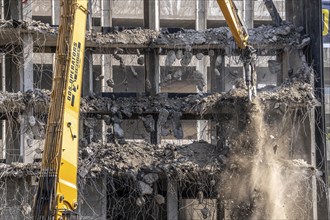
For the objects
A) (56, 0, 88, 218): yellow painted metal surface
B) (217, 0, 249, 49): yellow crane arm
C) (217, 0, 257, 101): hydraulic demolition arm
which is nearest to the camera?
(56, 0, 88, 218): yellow painted metal surface

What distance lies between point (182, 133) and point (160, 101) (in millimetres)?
1051

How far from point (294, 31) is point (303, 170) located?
4.20m

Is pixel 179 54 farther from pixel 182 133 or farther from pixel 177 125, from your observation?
pixel 182 133

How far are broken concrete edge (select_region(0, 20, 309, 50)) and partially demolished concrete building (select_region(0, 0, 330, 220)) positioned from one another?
31 mm

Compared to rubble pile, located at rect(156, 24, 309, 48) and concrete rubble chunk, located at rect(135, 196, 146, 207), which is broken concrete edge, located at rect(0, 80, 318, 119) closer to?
rubble pile, located at rect(156, 24, 309, 48)

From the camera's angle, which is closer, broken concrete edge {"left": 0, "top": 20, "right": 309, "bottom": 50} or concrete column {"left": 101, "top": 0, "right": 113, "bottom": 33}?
broken concrete edge {"left": 0, "top": 20, "right": 309, "bottom": 50}

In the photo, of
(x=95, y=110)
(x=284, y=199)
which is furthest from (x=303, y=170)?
(x=95, y=110)

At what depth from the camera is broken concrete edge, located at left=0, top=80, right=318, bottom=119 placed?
2106 cm

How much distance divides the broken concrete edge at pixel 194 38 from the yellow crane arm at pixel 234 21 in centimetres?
241

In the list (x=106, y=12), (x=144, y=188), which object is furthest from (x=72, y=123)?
(x=106, y=12)

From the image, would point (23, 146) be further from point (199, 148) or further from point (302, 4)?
point (302, 4)

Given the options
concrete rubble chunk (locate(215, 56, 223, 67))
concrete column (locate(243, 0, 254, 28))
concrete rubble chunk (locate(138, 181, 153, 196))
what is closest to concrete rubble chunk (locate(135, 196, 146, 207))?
concrete rubble chunk (locate(138, 181, 153, 196))

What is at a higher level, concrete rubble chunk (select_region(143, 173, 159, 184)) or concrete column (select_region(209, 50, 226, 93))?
concrete column (select_region(209, 50, 226, 93))

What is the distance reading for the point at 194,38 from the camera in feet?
73.9
